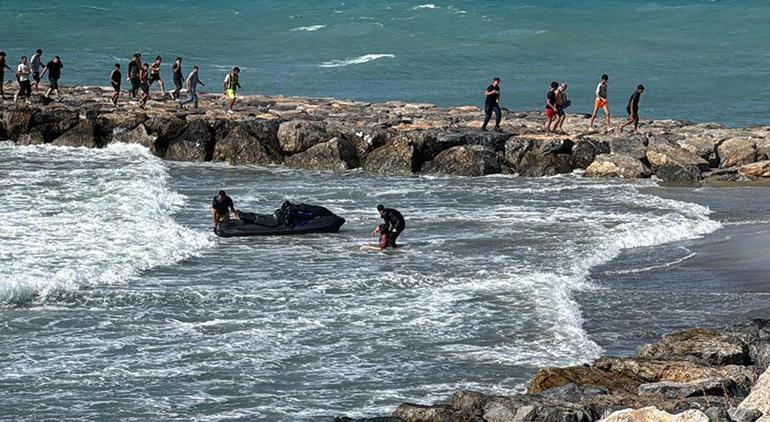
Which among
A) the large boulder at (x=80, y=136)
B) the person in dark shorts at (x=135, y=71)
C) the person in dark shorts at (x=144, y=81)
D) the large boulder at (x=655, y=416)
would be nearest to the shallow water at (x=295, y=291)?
the large boulder at (x=80, y=136)

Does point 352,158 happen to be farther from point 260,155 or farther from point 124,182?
point 124,182

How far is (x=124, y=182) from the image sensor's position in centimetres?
3272

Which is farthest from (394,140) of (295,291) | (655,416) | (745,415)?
(655,416)

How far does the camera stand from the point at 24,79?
3903 cm

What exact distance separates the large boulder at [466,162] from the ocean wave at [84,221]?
6.95 m

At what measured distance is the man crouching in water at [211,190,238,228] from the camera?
87.8 feet

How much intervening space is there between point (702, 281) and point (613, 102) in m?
31.1

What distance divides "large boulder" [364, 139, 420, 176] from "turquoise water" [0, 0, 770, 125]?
17.4 metres

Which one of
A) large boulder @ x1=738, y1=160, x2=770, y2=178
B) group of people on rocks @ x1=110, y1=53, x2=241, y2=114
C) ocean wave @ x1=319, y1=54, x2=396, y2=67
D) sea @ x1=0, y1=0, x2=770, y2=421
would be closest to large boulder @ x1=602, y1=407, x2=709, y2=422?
sea @ x1=0, y1=0, x2=770, y2=421

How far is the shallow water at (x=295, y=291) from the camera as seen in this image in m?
17.0

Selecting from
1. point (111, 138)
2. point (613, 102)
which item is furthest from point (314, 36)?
point (111, 138)

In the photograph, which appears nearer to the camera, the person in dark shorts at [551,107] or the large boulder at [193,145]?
the person in dark shorts at [551,107]

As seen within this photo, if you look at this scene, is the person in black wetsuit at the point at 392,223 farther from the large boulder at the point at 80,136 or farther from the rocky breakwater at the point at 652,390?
the large boulder at the point at 80,136

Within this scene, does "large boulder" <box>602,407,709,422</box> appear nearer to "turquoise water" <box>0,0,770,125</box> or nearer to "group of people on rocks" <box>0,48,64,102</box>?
"group of people on rocks" <box>0,48,64,102</box>
